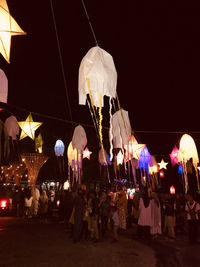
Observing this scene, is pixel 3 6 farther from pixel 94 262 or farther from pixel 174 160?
pixel 174 160

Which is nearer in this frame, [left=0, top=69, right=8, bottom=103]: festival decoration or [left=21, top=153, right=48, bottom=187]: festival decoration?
[left=0, top=69, right=8, bottom=103]: festival decoration

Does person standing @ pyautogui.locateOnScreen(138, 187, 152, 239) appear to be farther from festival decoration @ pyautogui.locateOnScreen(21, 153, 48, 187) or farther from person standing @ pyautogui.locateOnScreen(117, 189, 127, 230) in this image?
festival decoration @ pyautogui.locateOnScreen(21, 153, 48, 187)

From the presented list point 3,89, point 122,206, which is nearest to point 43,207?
point 122,206

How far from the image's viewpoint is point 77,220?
838 centimetres

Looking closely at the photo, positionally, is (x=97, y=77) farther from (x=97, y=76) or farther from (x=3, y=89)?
(x=3, y=89)

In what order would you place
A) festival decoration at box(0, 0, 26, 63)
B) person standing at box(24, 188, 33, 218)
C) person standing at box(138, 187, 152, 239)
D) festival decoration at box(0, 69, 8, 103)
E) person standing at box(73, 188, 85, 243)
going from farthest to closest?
person standing at box(24, 188, 33, 218)
person standing at box(138, 187, 152, 239)
person standing at box(73, 188, 85, 243)
festival decoration at box(0, 69, 8, 103)
festival decoration at box(0, 0, 26, 63)

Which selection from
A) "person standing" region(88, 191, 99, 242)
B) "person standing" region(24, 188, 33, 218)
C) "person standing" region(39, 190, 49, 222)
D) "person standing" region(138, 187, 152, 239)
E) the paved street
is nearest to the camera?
the paved street

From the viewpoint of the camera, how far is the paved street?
19.5 ft

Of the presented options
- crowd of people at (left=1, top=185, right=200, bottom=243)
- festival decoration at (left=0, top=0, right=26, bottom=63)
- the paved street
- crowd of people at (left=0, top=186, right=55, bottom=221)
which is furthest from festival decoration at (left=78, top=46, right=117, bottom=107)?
crowd of people at (left=0, top=186, right=55, bottom=221)

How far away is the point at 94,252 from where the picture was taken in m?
6.91

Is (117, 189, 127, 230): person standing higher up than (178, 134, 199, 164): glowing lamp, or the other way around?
(178, 134, 199, 164): glowing lamp

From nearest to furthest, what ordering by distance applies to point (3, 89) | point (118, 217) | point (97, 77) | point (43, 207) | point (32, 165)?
1. point (97, 77)
2. point (3, 89)
3. point (118, 217)
4. point (43, 207)
5. point (32, 165)

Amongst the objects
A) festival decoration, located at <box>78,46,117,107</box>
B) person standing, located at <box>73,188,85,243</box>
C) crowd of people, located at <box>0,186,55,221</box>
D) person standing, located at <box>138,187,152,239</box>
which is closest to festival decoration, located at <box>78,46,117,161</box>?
festival decoration, located at <box>78,46,117,107</box>

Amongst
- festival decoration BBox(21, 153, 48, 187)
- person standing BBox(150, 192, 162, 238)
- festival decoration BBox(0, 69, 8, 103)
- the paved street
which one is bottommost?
the paved street
